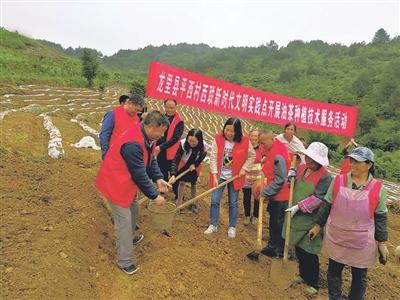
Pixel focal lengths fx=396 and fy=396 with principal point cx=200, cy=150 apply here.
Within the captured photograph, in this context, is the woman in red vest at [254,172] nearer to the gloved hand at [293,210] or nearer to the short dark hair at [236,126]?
the short dark hair at [236,126]

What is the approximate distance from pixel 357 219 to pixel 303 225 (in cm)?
66

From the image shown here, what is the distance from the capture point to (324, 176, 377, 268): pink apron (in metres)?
2.98

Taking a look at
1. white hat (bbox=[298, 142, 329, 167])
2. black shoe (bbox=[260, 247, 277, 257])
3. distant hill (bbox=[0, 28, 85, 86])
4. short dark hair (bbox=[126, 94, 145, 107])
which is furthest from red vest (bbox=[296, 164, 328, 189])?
distant hill (bbox=[0, 28, 85, 86])

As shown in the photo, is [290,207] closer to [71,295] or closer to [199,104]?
[71,295]

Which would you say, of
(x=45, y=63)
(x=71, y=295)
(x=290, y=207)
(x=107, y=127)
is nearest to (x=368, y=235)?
(x=290, y=207)

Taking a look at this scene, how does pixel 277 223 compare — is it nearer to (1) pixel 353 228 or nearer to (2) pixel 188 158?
(1) pixel 353 228

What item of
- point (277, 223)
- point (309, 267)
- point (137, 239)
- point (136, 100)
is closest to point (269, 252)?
point (277, 223)

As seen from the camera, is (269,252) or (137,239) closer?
(137,239)

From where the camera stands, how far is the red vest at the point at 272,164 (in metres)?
4.05

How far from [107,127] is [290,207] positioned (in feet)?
6.76

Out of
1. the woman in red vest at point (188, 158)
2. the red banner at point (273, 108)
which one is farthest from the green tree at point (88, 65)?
the woman in red vest at point (188, 158)

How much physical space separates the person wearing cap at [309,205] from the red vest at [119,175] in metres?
1.42

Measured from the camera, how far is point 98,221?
14.4ft

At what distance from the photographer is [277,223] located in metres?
4.17
